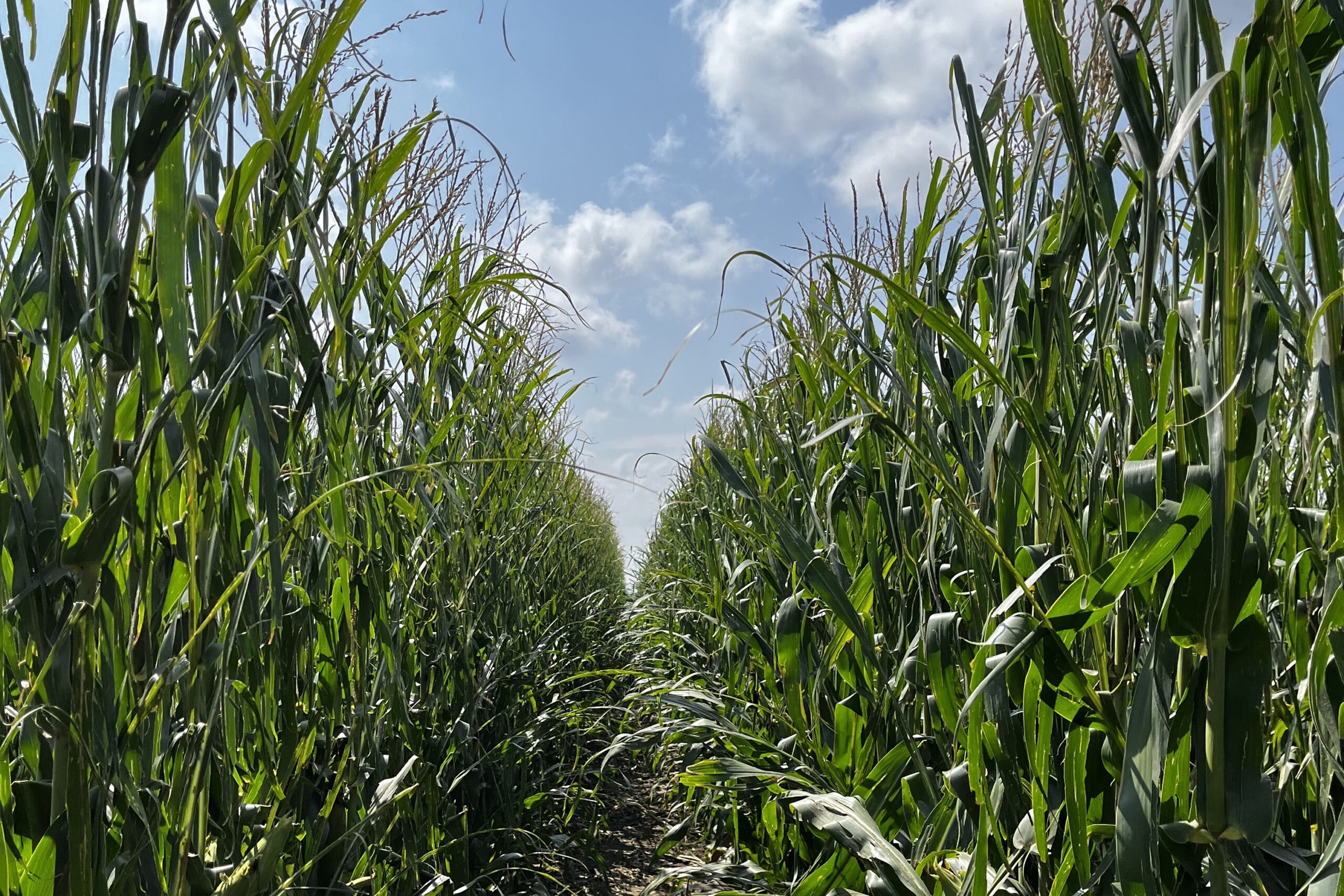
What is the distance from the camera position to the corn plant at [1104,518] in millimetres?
530

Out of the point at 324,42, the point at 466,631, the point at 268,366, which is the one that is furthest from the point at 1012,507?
the point at 466,631

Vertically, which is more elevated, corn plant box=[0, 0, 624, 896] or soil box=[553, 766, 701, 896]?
corn plant box=[0, 0, 624, 896]

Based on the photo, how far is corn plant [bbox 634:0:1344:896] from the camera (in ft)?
1.74

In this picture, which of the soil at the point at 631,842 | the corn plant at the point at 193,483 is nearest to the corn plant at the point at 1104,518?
the corn plant at the point at 193,483

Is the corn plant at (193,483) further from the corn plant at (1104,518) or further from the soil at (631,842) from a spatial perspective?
the soil at (631,842)

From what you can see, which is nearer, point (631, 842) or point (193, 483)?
point (193, 483)

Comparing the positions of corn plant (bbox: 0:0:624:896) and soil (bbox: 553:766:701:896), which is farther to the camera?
soil (bbox: 553:766:701:896)

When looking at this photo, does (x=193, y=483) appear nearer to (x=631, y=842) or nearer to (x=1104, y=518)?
(x=1104, y=518)

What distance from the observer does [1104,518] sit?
0.78 metres

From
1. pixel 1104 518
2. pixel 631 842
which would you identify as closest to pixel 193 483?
pixel 1104 518

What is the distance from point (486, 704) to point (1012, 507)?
1.55 metres

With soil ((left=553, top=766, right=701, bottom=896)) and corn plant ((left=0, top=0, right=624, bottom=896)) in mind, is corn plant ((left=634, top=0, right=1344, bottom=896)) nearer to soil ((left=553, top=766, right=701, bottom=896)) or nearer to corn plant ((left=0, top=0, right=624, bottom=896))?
corn plant ((left=0, top=0, right=624, bottom=896))

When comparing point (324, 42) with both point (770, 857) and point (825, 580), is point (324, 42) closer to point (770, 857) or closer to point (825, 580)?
point (825, 580)

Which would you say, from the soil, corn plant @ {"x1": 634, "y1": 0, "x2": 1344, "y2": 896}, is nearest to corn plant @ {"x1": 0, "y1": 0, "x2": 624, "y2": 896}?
corn plant @ {"x1": 634, "y1": 0, "x2": 1344, "y2": 896}
